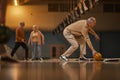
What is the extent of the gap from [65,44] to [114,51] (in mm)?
3607

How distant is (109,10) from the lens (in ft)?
87.2

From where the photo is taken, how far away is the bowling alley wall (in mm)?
25547

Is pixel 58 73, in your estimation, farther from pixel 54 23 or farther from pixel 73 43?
pixel 54 23

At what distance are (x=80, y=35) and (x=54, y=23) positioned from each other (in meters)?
13.9

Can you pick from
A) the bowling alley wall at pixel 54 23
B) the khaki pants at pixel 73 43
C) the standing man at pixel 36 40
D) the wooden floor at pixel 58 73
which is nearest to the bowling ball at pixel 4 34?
the wooden floor at pixel 58 73

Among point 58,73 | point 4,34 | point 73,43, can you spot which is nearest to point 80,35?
point 73,43

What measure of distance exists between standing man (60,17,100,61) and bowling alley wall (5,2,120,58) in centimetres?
1348

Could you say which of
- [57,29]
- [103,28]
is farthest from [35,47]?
[103,28]

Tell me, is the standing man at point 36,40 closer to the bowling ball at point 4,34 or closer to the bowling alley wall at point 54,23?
the bowling alley wall at point 54,23

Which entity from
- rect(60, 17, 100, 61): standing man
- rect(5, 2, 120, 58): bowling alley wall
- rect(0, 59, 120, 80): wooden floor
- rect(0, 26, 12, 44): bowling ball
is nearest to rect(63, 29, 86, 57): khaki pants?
rect(60, 17, 100, 61): standing man

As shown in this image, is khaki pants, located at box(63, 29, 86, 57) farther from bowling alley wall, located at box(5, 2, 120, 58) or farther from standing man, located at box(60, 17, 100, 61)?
bowling alley wall, located at box(5, 2, 120, 58)

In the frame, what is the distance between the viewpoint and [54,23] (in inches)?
1013

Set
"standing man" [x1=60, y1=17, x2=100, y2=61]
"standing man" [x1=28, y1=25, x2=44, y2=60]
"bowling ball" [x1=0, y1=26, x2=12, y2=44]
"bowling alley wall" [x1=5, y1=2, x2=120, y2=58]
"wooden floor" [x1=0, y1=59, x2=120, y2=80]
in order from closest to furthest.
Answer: "bowling ball" [x1=0, y1=26, x2=12, y2=44] → "wooden floor" [x1=0, y1=59, x2=120, y2=80] → "standing man" [x1=60, y1=17, x2=100, y2=61] → "standing man" [x1=28, y1=25, x2=44, y2=60] → "bowling alley wall" [x1=5, y1=2, x2=120, y2=58]

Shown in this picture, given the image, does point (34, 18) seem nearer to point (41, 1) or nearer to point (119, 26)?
point (41, 1)
